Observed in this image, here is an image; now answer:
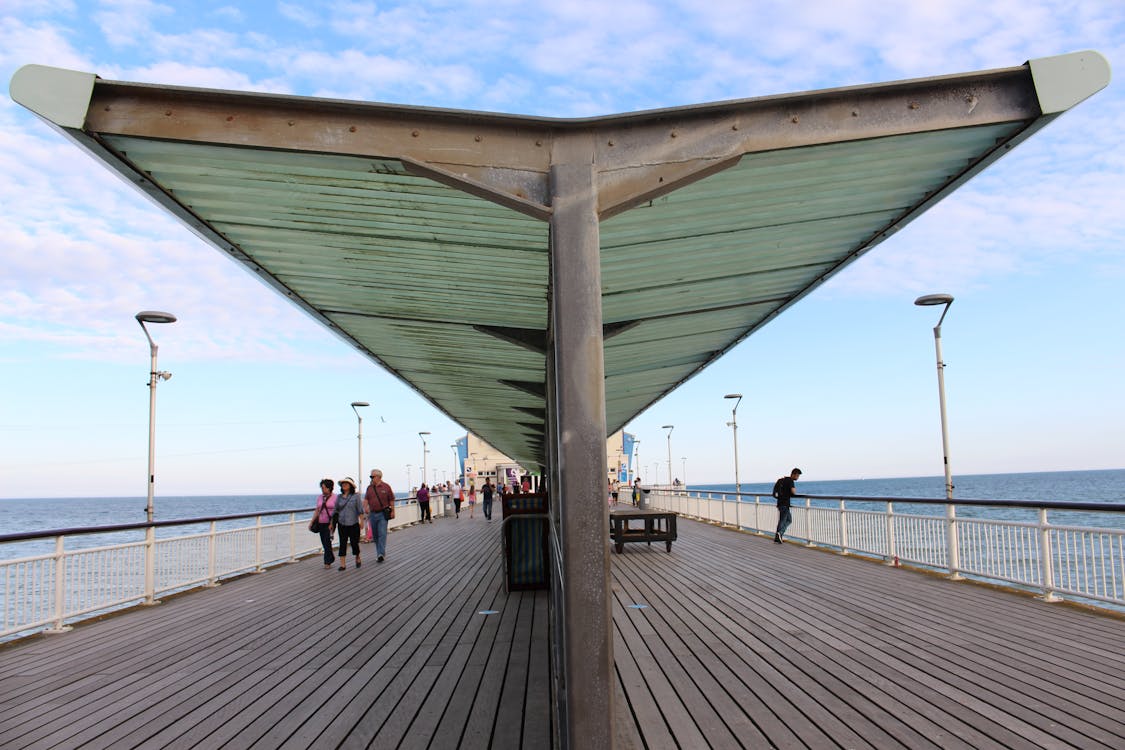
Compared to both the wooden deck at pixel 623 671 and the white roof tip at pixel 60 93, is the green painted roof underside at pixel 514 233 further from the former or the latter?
the wooden deck at pixel 623 671

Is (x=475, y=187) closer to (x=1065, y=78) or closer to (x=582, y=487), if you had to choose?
(x=582, y=487)

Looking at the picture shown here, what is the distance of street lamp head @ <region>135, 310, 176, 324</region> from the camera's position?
11.5 meters

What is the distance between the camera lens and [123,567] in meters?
7.90

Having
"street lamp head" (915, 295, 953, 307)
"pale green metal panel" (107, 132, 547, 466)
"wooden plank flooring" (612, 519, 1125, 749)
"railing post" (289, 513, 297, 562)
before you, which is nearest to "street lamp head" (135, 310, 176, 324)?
"railing post" (289, 513, 297, 562)

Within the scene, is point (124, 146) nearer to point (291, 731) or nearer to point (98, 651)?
point (291, 731)

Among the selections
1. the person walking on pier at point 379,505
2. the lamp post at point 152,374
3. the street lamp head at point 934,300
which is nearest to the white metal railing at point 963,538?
the street lamp head at point 934,300

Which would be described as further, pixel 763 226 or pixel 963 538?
pixel 963 538

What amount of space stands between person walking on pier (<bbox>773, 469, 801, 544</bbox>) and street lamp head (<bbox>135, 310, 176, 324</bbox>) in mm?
9958

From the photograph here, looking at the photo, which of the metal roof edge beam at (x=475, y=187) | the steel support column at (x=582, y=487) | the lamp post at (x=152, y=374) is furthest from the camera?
the lamp post at (x=152, y=374)

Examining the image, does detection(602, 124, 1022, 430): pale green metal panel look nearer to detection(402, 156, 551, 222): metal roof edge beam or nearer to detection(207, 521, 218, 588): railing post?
detection(402, 156, 551, 222): metal roof edge beam

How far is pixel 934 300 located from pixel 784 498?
13.5 ft

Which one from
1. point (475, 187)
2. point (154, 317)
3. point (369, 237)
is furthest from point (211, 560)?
point (475, 187)

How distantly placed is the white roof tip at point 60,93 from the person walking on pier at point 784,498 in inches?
451

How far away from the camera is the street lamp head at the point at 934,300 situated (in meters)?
12.6
